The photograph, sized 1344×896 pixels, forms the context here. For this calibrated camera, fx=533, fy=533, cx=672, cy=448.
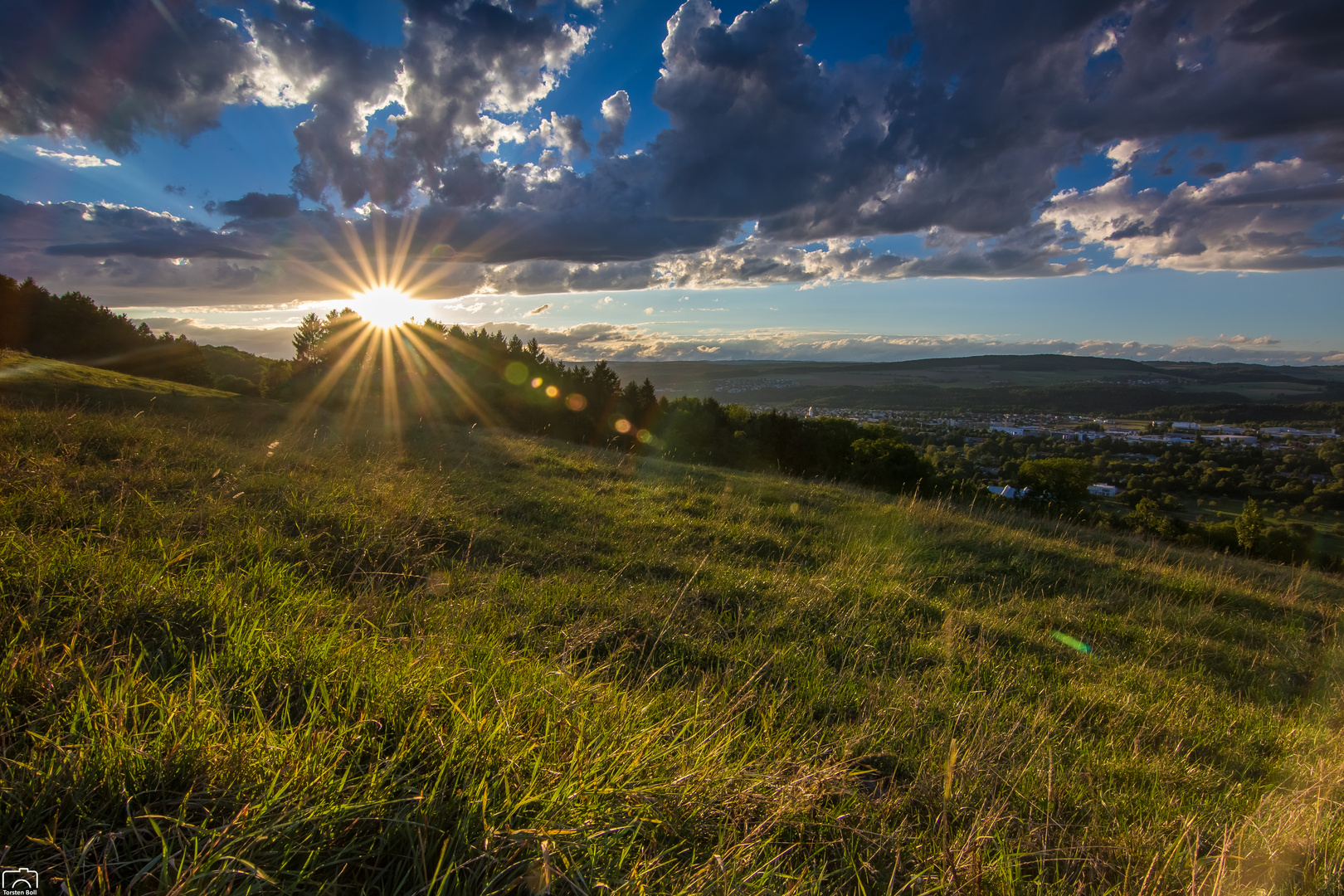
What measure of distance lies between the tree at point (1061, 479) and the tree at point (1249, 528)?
33.2 ft

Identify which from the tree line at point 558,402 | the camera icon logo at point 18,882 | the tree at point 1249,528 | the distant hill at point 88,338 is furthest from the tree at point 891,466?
the distant hill at point 88,338

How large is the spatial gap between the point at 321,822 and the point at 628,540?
521 cm

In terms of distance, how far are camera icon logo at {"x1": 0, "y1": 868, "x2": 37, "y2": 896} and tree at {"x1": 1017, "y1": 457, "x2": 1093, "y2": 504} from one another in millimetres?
48242

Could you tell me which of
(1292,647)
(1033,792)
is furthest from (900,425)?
(1033,792)

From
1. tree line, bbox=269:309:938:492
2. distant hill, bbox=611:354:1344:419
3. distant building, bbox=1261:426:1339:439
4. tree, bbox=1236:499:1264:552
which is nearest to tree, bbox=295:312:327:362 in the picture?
tree line, bbox=269:309:938:492

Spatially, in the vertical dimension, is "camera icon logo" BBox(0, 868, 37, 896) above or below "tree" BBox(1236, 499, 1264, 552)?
above

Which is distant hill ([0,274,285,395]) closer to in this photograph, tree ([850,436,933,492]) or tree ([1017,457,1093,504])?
tree ([850,436,933,492])

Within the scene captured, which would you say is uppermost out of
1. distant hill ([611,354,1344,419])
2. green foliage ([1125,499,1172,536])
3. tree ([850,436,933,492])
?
distant hill ([611,354,1344,419])

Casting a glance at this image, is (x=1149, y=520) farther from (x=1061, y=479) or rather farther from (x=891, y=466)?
(x=891, y=466)

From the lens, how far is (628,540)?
6.67 metres

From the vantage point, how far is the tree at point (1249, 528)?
26.5 meters

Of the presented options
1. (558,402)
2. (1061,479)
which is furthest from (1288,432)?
(558,402)

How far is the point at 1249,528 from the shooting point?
90.4 feet

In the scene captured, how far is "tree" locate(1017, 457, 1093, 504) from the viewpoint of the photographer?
40.0 meters
